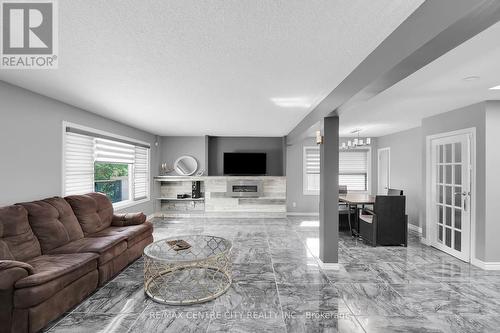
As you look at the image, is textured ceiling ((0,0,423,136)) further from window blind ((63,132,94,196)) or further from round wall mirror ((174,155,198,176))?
round wall mirror ((174,155,198,176))

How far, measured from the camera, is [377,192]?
7.44 m

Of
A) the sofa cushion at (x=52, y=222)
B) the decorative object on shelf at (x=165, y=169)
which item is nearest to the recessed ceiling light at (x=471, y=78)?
the sofa cushion at (x=52, y=222)

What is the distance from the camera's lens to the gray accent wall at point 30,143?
114 inches

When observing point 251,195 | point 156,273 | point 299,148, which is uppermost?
point 299,148

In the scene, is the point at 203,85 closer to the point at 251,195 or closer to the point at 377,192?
the point at 251,195

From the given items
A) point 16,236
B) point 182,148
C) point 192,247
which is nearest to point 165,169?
point 182,148

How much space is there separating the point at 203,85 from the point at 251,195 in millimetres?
4560

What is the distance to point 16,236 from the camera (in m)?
2.62

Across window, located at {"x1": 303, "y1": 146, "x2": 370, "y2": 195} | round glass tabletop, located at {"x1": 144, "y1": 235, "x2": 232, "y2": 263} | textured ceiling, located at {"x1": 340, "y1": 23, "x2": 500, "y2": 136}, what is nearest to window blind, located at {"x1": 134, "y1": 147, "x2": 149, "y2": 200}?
round glass tabletop, located at {"x1": 144, "y1": 235, "x2": 232, "y2": 263}

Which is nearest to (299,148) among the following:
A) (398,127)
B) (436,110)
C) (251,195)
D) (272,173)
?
(272,173)

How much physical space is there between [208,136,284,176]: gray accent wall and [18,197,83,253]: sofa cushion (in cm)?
443

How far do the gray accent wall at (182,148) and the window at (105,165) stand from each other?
78 centimetres

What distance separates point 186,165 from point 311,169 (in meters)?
3.71

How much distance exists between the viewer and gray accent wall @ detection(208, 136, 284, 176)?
7617mm
